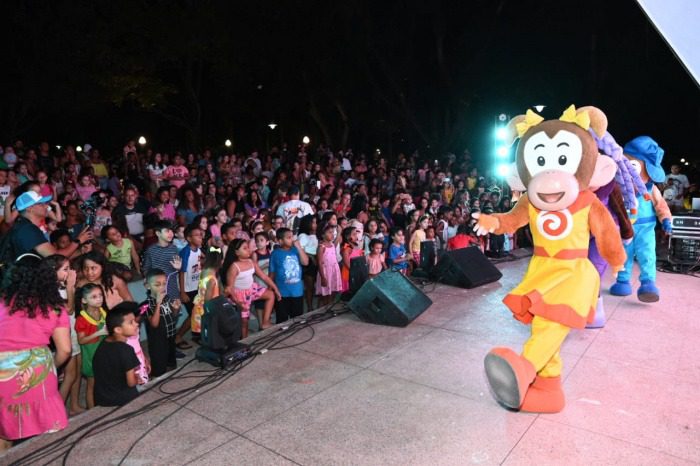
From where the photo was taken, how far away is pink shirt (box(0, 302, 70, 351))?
332 cm

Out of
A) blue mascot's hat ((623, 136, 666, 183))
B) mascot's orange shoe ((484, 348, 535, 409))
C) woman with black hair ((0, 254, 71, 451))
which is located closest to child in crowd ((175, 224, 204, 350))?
woman with black hair ((0, 254, 71, 451))

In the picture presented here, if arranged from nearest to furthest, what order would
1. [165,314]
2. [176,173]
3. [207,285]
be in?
[165,314] → [207,285] → [176,173]

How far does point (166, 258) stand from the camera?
227 inches

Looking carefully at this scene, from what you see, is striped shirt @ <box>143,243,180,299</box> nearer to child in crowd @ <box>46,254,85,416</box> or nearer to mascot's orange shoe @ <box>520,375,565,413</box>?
child in crowd @ <box>46,254,85,416</box>

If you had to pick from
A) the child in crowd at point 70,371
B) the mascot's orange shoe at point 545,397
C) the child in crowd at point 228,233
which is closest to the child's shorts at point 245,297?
the child in crowd at point 228,233

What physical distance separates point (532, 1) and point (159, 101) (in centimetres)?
1438

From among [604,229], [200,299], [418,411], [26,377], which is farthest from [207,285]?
[604,229]

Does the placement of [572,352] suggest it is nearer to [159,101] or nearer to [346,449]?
[346,449]

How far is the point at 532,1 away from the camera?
1875cm

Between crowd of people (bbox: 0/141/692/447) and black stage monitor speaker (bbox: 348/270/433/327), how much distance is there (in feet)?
3.53

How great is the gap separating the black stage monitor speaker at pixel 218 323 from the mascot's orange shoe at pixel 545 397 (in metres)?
2.51

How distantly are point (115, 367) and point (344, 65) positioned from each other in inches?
642

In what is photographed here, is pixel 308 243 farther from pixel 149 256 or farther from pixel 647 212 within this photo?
pixel 647 212

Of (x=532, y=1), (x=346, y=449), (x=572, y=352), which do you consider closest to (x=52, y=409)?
(x=346, y=449)
